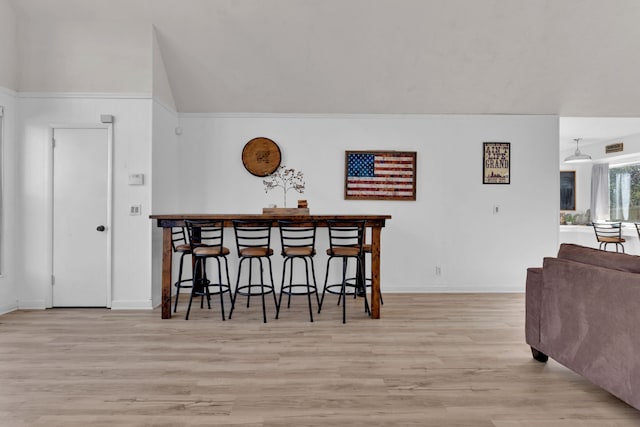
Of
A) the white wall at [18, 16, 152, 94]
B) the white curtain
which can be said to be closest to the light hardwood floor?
the white wall at [18, 16, 152, 94]

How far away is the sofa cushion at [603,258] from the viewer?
2.23 meters

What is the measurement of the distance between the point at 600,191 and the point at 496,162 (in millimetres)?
4417

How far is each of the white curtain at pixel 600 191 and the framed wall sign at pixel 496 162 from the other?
426 centimetres

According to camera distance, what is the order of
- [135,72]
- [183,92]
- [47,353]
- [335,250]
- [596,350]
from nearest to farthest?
[596,350]
[47,353]
[335,250]
[135,72]
[183,92]

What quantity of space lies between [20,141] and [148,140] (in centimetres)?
143

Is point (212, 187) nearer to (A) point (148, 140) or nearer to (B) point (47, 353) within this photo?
(A) point (148, 140)

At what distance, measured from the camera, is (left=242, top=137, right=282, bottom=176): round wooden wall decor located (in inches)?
206

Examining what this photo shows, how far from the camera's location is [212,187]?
526 centimetres

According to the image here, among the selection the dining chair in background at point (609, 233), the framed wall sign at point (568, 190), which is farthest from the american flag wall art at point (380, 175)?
the framed wall sign at point (568, 190)

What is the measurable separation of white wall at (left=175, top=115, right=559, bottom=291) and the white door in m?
1.25

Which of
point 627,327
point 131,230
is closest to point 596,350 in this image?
point 627,327

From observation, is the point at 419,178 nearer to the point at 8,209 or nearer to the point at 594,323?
the point at 594,323

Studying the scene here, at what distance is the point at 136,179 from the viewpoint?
4.34 meters

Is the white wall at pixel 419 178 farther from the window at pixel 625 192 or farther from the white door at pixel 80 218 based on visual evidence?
the window at pixel 625 192
